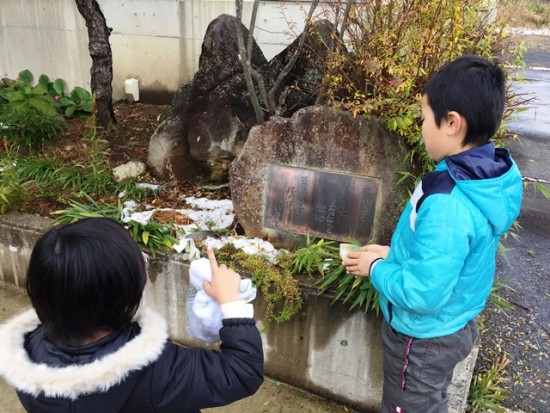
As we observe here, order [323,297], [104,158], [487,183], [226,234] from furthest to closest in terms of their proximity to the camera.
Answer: [104,158] < [226,234] < [323,297] < [487,183]

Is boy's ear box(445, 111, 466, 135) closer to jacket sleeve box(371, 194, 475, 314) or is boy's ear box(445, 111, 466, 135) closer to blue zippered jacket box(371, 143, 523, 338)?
blue zippered jacket box(371, 143, 523, 338)

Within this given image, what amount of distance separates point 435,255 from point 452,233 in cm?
10

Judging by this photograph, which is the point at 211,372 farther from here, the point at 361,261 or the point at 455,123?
the point at 455,123

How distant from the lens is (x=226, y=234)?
356 cm

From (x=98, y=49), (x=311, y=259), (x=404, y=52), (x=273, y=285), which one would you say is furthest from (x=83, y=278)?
(x=98, y=49)

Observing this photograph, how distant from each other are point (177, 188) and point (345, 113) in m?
1.95

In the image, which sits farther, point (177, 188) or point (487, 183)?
point (177, 188)

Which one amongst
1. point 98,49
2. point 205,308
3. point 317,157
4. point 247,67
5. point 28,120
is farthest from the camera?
point 98,49

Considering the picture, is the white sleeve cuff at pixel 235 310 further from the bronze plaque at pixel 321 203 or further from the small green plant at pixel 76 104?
the small green plant at pixel 76 104

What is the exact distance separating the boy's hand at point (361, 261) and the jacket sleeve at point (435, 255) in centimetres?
27

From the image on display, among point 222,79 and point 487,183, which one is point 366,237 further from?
point 222,79

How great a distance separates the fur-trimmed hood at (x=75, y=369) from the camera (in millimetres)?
1259

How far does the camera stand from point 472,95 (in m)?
1.69

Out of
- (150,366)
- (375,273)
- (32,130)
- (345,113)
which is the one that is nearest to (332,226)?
(345,113)
